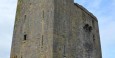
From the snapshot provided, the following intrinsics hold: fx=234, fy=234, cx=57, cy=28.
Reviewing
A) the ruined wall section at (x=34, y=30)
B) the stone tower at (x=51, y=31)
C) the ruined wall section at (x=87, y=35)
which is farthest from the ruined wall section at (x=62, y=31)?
the ruined wall section at (x=87, y=35)

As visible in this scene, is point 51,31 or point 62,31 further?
point 62,31

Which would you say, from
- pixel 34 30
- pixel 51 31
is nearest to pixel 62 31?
pixel 51 31

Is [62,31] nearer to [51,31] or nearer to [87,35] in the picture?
[51,31]

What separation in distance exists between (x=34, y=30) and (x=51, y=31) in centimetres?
227

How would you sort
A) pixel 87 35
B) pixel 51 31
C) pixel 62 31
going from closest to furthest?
pixel 51 31, pixel 62 31, pixel 87 35

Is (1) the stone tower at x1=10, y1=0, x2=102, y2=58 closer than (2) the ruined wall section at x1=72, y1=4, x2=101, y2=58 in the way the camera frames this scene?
Yes

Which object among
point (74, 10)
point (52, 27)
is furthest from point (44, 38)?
point (74, 10)

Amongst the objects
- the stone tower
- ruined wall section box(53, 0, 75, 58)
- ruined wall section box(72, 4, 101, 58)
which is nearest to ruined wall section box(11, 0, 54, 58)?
the stone tower

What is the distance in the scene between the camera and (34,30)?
22.6m

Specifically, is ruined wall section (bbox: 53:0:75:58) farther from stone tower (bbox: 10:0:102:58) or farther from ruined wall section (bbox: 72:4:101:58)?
ruined wall section (bbox: 72:4:101:58)

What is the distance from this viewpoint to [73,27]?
2422 centimetres

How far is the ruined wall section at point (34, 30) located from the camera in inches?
828

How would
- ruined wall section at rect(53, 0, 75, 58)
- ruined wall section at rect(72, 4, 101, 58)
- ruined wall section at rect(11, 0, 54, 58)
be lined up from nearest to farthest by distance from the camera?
ruined wall section at rect(53, 0, 75, 58) < ruined wall section at rect(11, 0, 54, 58) < ruined wall section at rect(72, 4, 101, 58)

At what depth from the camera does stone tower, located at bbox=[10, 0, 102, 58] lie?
21078 millimetres
